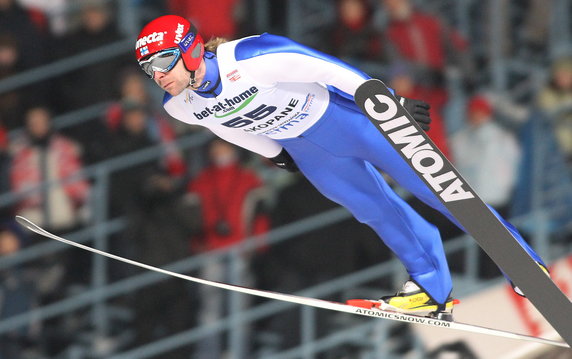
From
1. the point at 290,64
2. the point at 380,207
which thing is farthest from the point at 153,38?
the point at 380,207

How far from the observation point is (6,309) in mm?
8602

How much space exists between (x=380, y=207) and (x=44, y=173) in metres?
3.28

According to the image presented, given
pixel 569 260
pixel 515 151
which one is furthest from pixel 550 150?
pixel 569 260

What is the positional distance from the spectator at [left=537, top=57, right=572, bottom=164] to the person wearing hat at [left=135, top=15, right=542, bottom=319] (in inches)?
133

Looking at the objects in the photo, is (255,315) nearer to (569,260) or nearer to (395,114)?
(569,260)

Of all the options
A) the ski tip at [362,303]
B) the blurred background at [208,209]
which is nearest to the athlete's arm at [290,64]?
the ski tip at [362,303]

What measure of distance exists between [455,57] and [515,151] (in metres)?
1.02

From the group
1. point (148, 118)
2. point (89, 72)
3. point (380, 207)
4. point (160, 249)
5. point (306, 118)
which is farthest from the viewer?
point (89, 72)

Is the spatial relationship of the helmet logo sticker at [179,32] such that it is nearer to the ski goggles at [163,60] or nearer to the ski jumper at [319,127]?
the ski goggles at [163,60]

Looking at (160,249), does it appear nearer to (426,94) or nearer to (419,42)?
(426,94)

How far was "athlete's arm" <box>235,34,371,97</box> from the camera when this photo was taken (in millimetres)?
5715

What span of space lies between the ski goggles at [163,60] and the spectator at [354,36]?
404cm

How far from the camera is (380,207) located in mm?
6266

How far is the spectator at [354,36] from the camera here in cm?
960
